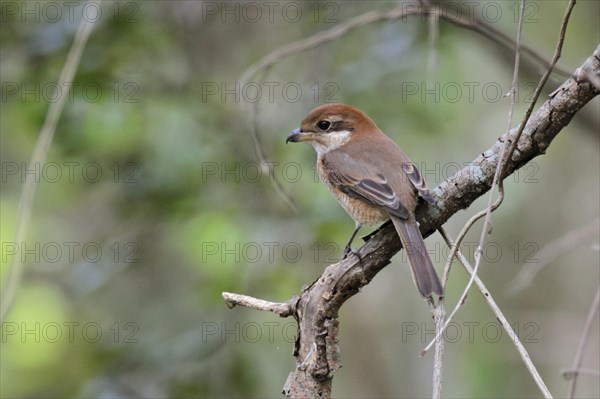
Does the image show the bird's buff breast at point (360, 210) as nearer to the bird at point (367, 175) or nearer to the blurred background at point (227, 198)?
the bird at point (367, 175)

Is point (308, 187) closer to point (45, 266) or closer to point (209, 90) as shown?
point (209, 90)

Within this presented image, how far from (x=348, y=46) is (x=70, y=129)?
2273 mm

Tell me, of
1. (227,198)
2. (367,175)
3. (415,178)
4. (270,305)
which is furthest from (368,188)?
(270,305)

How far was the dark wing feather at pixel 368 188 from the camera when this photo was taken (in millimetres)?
3983

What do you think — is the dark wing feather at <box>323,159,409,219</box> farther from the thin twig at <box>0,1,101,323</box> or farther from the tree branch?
the thin twig at <box>0,1,101,323</box>

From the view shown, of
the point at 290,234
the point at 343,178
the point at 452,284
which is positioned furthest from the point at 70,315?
the point at 452,284

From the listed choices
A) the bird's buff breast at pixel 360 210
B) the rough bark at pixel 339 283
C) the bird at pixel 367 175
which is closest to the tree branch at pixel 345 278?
the rough bark at pixel 339 283

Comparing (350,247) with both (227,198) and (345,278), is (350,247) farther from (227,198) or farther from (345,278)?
(227,198)

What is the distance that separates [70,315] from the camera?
5.72 m

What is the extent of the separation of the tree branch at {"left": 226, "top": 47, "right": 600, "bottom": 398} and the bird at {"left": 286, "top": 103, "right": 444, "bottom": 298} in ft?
1.06

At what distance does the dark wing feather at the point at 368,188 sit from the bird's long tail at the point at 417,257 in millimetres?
264

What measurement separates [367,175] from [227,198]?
46.2 inches

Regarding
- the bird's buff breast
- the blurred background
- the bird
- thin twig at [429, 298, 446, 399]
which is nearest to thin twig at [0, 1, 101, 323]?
the blurred background

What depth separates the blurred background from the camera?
5.07 metres
